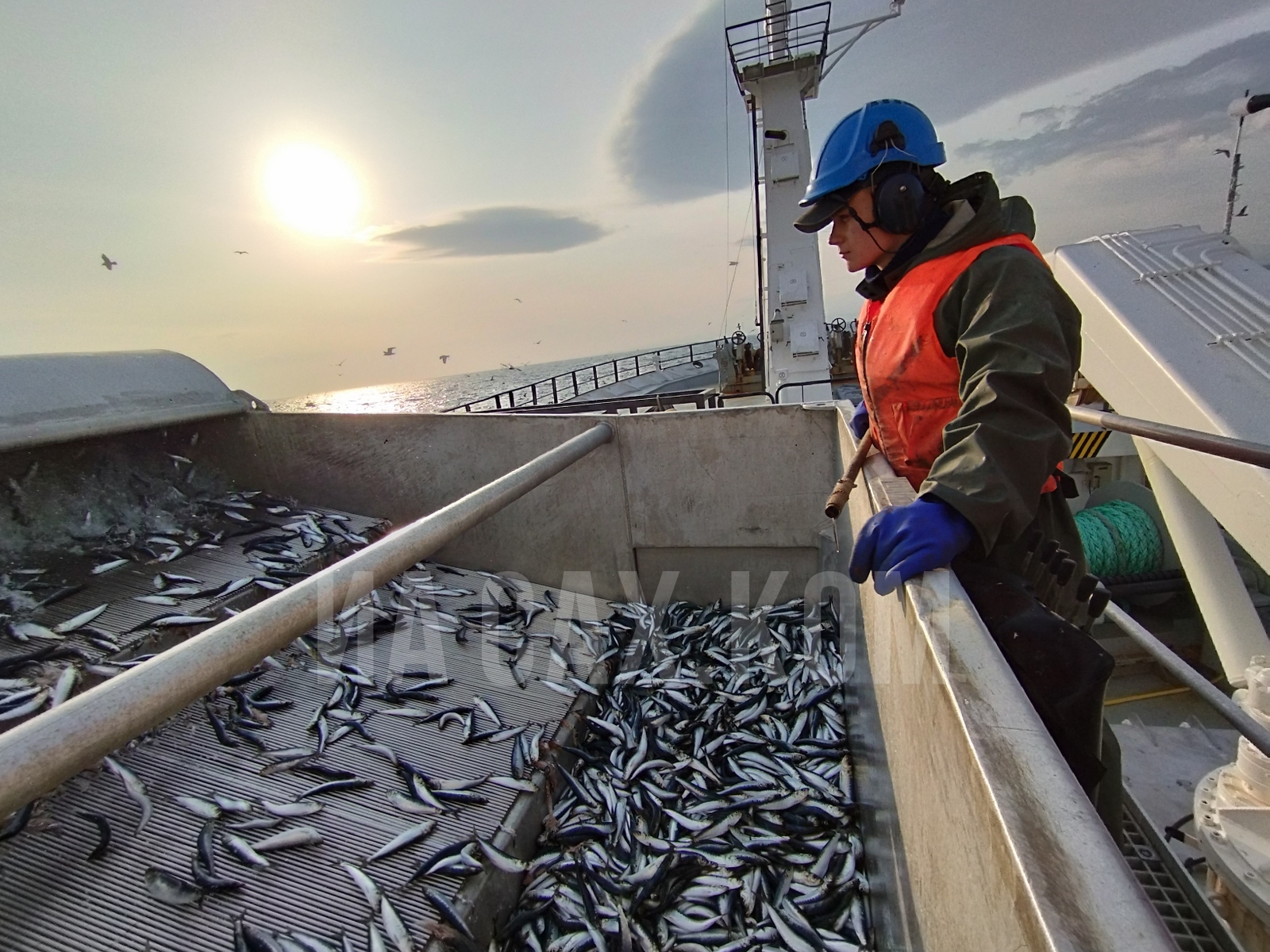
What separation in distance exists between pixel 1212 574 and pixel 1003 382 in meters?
3.47

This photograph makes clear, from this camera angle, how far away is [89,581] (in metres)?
4.03

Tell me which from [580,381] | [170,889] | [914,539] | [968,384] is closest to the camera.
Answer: [914,539]

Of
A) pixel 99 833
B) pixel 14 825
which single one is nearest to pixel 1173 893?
pixel 99 833

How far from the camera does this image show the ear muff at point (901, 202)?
2256 mm

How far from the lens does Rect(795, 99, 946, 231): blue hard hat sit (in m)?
2.34

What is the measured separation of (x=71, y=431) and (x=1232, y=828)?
730cm

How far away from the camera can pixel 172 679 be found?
5.08ft

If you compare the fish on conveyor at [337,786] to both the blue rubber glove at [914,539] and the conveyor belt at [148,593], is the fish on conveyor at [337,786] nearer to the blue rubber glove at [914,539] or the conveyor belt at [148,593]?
the conveyor belt at [148,593]

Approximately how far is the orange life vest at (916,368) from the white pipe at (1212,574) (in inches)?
88.6

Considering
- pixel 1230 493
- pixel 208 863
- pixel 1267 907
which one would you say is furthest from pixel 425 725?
pixel 1230 493

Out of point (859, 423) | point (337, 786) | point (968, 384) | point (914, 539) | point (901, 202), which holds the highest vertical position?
point (901, 202)

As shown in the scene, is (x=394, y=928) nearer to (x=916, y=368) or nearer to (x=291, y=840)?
(x=291, y=840)

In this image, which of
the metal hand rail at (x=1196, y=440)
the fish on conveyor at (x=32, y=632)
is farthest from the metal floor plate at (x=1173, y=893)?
the fish on conveyor at (x=32, y=632)

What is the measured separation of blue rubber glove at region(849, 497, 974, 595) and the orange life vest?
572 mm
